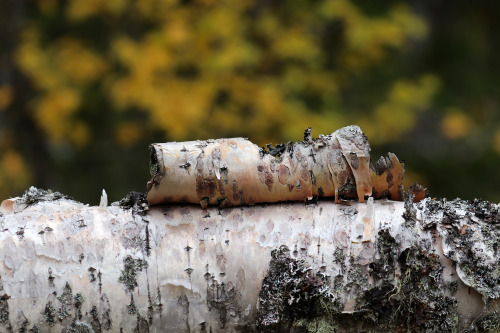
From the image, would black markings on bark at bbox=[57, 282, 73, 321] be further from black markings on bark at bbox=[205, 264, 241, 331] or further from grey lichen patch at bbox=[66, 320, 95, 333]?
black markings on bark at bbox=[205, 264, 241, 331]

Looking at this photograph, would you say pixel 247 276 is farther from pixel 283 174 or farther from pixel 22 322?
pixel 22 322

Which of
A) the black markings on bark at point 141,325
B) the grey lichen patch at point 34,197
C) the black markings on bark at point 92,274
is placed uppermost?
the grey lichen patch at point 34,197

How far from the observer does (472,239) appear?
4.22 feet

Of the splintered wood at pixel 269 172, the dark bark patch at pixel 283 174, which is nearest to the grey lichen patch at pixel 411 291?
the splintered wood at pixel 269 172

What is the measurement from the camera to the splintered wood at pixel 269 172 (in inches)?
52.2

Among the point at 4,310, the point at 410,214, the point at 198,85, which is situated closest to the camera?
the point at 4,310

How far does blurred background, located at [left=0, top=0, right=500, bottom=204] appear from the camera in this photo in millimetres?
4316

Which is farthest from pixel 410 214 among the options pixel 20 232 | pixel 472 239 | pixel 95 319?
pixel 20 232

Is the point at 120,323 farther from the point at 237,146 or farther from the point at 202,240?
the point at 237,146

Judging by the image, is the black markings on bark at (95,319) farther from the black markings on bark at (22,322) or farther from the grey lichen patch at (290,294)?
the grey lichen patch at (290,294)

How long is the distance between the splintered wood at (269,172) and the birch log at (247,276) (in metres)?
0.09

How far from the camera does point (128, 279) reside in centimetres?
123

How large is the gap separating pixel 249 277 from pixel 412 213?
1.35 ft

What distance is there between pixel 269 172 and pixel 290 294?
30cm
